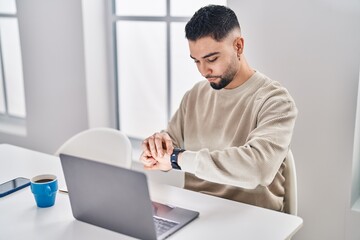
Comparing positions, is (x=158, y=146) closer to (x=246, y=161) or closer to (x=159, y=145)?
(x=159, y=145)

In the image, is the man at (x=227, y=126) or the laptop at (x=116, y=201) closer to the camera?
the laptop at (x=116, y=201)

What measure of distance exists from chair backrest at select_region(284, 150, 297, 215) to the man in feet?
0.07

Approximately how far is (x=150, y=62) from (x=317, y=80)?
1.22 metres

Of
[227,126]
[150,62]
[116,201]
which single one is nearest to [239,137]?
[227,126]

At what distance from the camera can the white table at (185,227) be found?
4.55ft

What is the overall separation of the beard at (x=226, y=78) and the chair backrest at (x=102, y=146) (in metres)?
0.57

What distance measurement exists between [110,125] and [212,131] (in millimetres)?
1512

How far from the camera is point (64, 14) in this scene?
3.10 m

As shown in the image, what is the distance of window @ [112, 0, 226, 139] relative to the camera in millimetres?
2873

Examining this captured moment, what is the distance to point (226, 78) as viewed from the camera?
1.83m

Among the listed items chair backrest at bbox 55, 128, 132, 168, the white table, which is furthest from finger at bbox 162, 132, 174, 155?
chair backrest at bbox 55, 128, 132, 168

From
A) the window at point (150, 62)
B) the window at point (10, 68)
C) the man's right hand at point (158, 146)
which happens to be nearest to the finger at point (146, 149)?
the man's right hand at point (158, 146)

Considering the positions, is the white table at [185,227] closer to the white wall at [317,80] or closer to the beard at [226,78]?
the beard at [226,78]

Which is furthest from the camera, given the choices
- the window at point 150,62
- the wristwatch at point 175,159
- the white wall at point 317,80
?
the window at point 150,62
